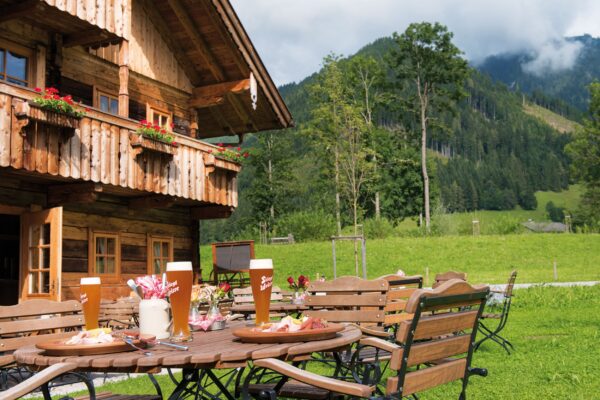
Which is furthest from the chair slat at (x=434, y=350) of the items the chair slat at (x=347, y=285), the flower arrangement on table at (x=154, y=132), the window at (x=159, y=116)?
the window at (x=159, y=116)

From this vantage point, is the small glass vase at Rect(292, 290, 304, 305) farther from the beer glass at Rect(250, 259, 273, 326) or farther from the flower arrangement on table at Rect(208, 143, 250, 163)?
the flower arrangement on table at Rect(208, 143, 250, 163)

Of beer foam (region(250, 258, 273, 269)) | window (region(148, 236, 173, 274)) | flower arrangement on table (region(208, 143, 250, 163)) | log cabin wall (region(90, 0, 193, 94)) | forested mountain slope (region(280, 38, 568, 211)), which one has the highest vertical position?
forested mountain slope (region(280, 38, 568, 211))

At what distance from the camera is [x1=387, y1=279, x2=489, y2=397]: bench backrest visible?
3.02m

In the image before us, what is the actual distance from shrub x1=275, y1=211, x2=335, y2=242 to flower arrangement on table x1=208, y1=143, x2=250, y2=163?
2226 centimetres

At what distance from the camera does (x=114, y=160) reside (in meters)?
11.1

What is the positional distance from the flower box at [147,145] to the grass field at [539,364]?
513 centimetres

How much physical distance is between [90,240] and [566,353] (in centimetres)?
847

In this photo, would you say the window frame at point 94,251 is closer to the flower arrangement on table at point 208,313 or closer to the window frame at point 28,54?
the window frame at point 28,54

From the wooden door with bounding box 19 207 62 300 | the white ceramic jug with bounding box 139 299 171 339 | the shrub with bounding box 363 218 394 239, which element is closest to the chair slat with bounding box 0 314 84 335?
the white ceramic jug with bounding box 139 299 171 339

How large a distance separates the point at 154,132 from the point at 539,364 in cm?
764

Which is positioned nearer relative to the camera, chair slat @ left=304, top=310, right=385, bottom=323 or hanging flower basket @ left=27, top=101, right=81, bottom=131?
chair slat @ left=304, top=310, right=385, bottom=323

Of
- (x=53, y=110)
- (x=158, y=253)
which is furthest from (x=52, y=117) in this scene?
(x=158, y=253)

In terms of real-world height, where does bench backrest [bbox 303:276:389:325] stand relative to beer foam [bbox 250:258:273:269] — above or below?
below

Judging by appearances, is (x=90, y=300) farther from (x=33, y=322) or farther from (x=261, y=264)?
(x=33, y=322)
